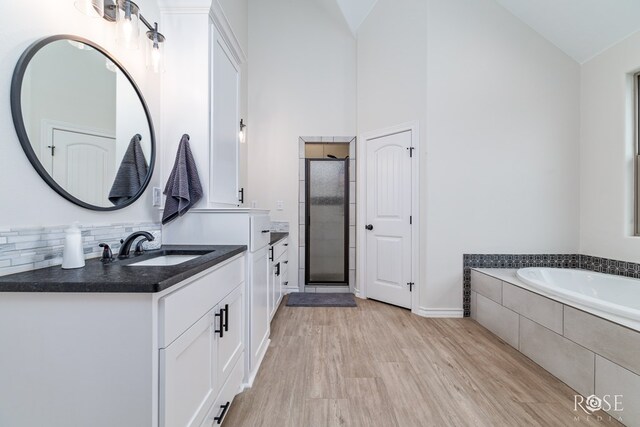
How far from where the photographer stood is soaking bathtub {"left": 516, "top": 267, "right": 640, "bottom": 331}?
1.48 meters

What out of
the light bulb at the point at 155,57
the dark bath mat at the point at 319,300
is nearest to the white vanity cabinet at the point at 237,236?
the light bulb at the point at 155,57

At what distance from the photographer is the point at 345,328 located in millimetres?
2471

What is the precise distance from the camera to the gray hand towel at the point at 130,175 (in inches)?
56.3

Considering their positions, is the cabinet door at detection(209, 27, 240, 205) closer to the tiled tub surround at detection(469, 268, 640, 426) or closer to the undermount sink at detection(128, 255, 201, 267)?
the undermount sink at detection(128, 255, 201, 267)

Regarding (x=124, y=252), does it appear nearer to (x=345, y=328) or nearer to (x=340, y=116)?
(x=345, y=328)

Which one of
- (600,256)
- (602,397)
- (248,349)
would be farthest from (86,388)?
(600,256)

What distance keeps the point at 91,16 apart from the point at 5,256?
1.07 meters

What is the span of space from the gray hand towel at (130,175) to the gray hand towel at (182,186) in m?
0.15

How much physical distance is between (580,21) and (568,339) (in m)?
2.70

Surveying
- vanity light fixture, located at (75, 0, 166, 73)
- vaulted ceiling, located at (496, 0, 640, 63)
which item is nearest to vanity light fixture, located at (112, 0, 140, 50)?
vanity light fixture, located at (75, 0, 166, 73)

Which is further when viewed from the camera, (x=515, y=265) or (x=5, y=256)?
(x=515, y=265)

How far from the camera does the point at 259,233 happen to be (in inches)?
73.2

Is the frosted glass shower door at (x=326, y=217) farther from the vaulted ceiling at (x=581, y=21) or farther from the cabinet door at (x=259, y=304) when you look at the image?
the vaulted ceiling at (x=581, y=21)

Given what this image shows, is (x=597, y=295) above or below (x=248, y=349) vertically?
above
